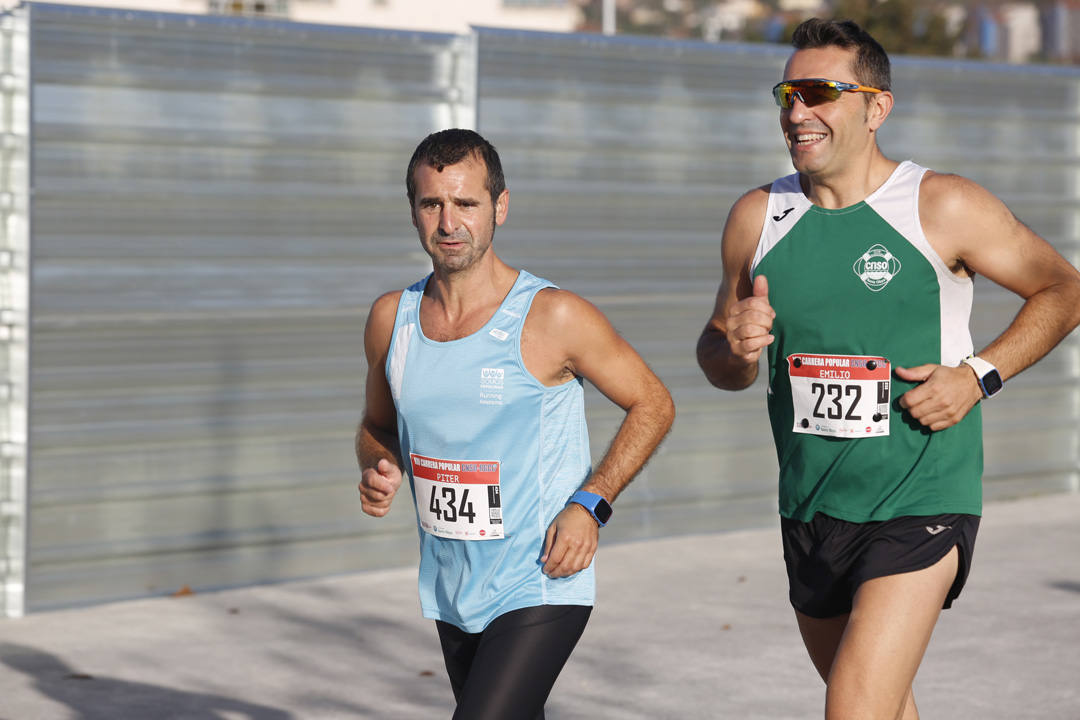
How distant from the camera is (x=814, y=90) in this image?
13.2 feet

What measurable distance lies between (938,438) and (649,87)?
5.02 meters

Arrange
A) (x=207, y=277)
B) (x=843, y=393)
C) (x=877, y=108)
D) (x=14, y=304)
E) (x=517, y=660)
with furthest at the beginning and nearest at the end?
(x=207, y=277)
(x=14, y=304)
(x=877, y=108)
(x=843, y=393)
(x=517, y=660)

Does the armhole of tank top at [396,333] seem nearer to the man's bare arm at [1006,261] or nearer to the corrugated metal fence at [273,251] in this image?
the man's bare arm at [1006,261]

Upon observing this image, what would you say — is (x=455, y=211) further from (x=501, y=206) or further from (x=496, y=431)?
(x=496, y=431)

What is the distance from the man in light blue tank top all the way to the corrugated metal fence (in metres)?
3.67

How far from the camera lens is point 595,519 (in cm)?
373

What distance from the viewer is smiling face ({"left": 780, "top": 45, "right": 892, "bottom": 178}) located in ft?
13.1

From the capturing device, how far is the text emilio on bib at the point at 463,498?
12.3ft

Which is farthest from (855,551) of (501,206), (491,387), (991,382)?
(501,206)

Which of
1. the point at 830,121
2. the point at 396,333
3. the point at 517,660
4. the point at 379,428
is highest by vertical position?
the point at 830,121

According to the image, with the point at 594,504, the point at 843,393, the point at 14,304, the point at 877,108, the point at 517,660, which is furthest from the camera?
the point at 14,304

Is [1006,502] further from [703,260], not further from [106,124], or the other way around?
[106,124]

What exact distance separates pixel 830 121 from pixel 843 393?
2.19 feet

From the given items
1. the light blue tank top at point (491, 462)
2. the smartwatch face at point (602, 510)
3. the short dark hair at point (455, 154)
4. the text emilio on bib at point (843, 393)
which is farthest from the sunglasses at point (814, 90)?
the smartwatch face at point (602, 510)
